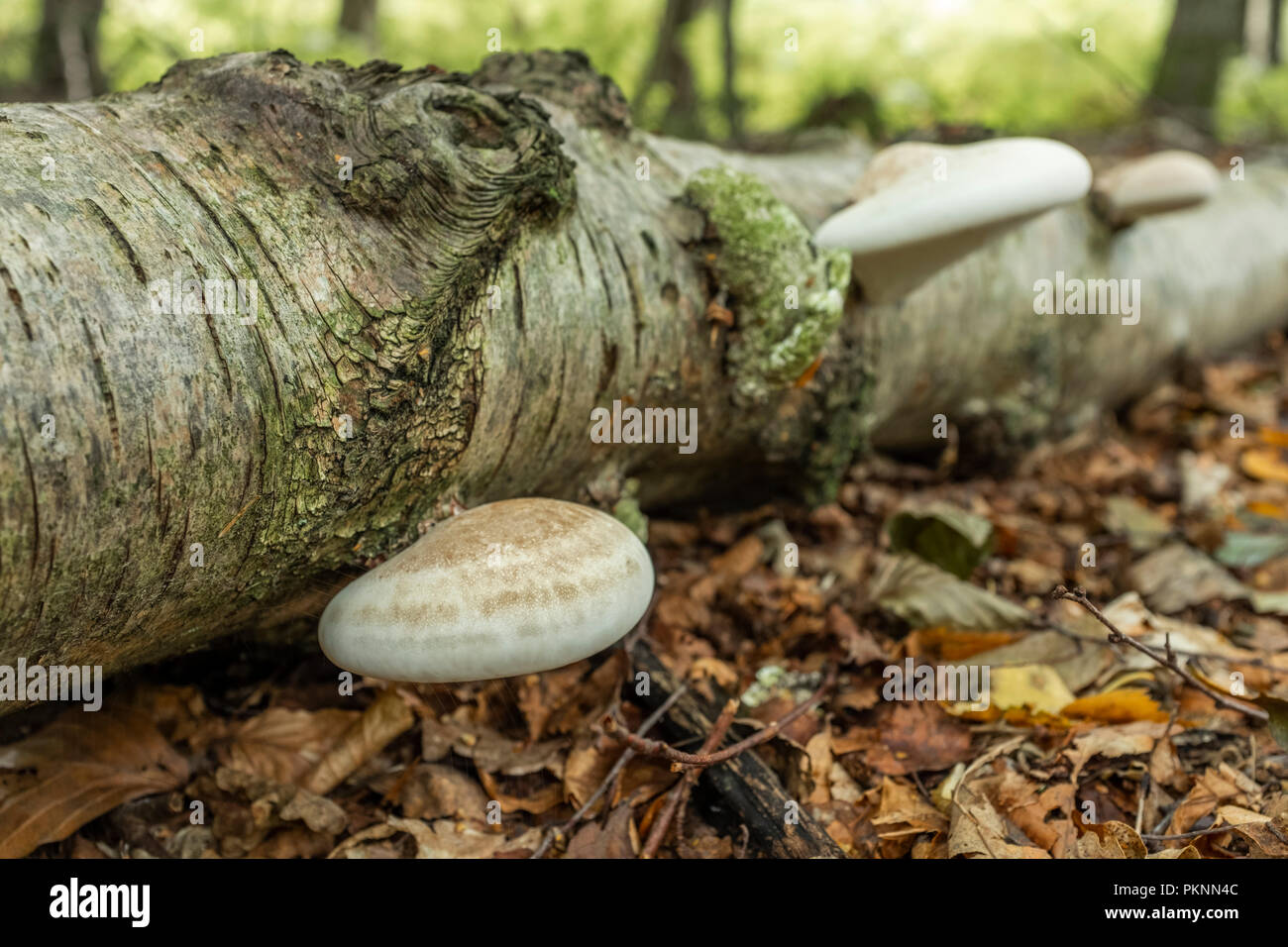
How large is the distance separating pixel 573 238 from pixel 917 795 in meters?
1.88

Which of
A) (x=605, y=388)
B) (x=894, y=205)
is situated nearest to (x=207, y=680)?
(x=605, y=388)

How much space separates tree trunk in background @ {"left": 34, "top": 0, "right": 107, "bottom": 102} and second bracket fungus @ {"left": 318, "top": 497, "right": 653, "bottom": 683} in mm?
7946

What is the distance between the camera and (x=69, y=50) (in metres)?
8.00

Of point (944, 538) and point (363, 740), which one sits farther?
point (944, 538)

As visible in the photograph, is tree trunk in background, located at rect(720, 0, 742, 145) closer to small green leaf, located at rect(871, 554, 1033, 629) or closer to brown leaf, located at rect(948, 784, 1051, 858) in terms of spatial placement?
small green leaf, located at rect(871, 554, 1033, 629)

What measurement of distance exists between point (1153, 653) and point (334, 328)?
7.78 ft

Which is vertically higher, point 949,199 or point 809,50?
point 809,50

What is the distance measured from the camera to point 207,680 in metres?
2.90

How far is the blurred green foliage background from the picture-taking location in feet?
35.2

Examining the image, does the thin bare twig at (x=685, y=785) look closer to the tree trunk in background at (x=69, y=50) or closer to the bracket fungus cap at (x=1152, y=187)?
the bracket fungus cap at (x=1152, y=187)

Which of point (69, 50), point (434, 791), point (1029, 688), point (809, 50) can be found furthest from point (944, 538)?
point (809, 50)

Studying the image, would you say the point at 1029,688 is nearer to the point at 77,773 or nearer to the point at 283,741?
the point at 283,741
